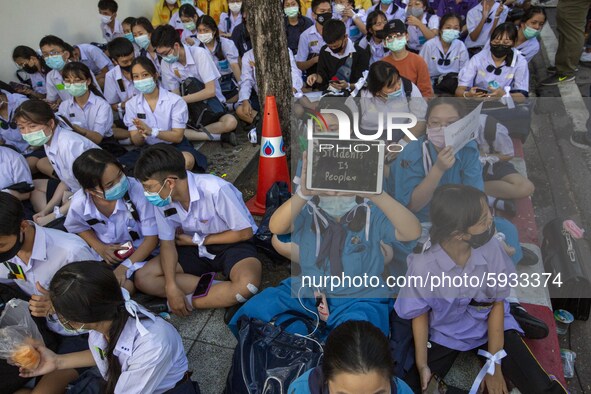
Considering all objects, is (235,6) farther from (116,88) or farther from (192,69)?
(116,88)

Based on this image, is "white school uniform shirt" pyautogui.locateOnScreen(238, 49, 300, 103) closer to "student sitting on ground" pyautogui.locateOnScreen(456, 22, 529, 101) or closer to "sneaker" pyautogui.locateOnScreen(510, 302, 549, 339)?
"student sitting on ground" pyautogui.locateOnScreen(456, 22, 529, 101)

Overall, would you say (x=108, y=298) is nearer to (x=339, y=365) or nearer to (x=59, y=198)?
(x=339, y=365)

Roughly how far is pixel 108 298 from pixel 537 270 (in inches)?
106

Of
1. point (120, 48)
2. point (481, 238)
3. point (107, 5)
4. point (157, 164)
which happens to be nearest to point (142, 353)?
point (157, 164)

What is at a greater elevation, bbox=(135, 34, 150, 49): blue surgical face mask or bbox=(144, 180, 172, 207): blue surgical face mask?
bbox=(135, 34, 150, 49): blue surgical face mask

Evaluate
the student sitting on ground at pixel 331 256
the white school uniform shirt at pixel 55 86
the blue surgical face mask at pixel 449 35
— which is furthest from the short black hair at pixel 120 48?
the blue surgical face mask at pixel 449 35

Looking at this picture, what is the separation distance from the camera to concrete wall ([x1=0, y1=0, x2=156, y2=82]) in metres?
6.10

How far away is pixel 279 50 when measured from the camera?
417 centimetres

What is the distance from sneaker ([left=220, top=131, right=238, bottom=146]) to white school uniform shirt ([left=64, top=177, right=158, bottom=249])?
6.62 ft

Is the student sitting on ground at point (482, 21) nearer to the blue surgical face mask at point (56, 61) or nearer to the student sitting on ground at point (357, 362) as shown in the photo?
the blue surgical face mask at point (56, 61)

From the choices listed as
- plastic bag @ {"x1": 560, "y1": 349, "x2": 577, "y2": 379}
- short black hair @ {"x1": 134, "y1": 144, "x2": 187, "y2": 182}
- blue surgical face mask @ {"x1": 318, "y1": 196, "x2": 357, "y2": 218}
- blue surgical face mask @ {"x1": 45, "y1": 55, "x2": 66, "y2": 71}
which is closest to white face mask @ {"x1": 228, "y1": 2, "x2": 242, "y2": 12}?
blue surgical face mask @ {"x1": 45, "y1": 55, "x2": 66, "y2": 71}

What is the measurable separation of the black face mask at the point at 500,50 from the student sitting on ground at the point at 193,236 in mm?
3015

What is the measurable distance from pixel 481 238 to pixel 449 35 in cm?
377

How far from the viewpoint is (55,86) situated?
217 inches
